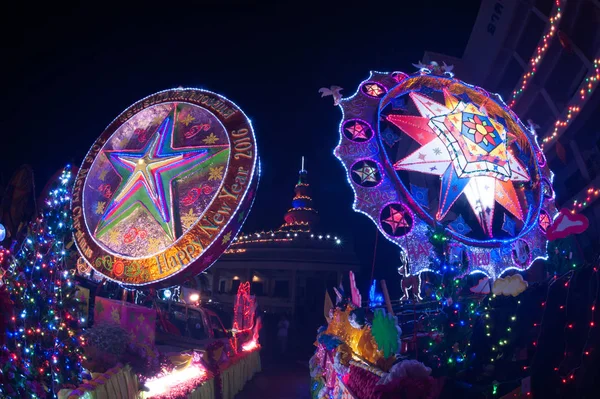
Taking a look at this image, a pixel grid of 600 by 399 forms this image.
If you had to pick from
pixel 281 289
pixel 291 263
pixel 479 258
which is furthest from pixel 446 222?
pixel 281 289

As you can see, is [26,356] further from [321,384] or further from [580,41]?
[580,41]

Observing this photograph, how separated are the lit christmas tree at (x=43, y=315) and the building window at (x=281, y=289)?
3639cm

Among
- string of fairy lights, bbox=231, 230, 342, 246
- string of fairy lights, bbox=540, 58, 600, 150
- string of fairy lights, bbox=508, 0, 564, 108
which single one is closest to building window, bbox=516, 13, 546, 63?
string of fairy lights, bbox=508, 0, 564, 108

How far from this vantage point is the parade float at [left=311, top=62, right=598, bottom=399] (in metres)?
5.58

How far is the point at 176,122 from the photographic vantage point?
6887 mm

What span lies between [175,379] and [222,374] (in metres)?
2.75

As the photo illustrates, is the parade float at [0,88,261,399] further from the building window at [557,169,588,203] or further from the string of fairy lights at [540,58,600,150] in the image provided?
the building window at [557,169,588,203]

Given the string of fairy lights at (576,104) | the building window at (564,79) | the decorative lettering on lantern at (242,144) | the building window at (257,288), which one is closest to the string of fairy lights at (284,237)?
the building window at (257,288)

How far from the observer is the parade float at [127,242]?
504cm

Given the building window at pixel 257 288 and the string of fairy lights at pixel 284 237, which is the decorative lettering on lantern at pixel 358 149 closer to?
the string of fairy lights at pixel 284 237

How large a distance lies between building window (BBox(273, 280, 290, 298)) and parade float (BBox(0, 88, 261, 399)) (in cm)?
3388

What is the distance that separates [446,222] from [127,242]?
257 inches

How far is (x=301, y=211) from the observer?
44188mm

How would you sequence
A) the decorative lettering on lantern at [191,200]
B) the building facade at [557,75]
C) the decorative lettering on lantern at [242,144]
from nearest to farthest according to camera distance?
the decorative lettering on lantern at [191,200] < the decorative lettering on lantern at [242,144] < the building facade at [557,75]
